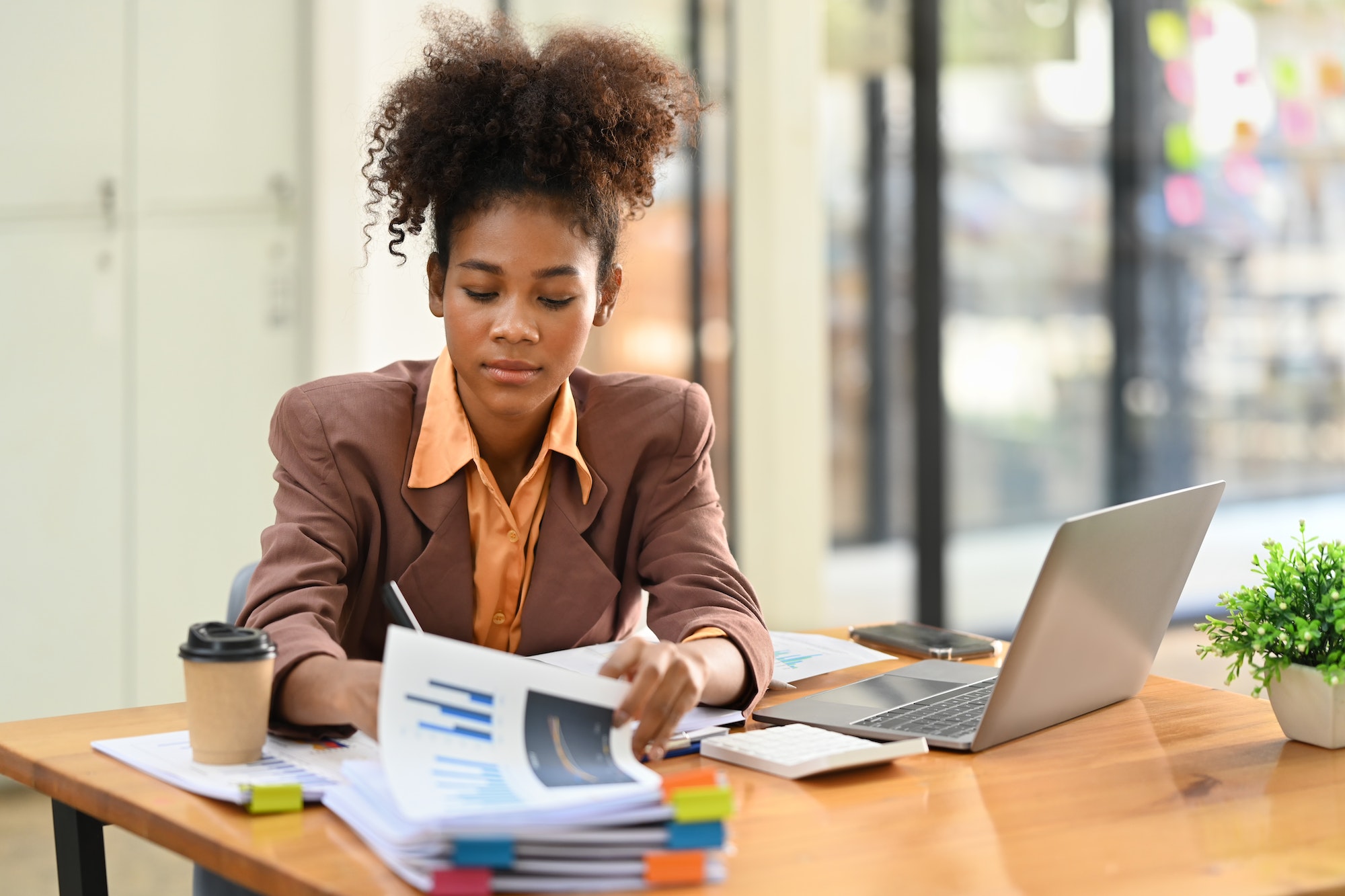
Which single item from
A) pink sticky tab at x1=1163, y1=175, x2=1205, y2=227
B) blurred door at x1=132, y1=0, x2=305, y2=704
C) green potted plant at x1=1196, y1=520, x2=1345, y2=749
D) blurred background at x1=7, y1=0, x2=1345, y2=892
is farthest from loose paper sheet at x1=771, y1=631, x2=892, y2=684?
pink sticky tab at x1=1163, y1=175, x2=1205, y2=227

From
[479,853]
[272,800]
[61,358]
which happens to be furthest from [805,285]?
[479,853]

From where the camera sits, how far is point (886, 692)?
1.39 m

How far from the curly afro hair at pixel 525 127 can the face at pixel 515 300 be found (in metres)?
0.03

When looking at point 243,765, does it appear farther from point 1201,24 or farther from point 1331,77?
point 1331,77

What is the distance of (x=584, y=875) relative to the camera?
0.87 meters

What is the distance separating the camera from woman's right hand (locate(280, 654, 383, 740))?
3.56 ft

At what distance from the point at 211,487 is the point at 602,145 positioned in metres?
2.11

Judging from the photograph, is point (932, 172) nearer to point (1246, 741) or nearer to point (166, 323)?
point (166, 323)

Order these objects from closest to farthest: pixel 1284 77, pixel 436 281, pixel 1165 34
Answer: pixel 436 281 < pixel 1165 34 < pixel 1284 77

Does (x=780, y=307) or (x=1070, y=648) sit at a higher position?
(x=780, y=307)

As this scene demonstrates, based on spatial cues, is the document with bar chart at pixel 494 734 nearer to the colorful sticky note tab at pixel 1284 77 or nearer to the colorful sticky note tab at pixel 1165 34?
Answer: the colorful sticky note tab at pixel 1165 34

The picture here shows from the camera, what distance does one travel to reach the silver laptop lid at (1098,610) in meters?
1.15

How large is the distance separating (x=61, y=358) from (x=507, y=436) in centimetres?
196

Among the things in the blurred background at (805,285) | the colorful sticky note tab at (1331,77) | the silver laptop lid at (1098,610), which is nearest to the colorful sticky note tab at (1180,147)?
the blurred background at (805,285)
